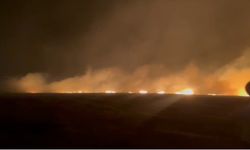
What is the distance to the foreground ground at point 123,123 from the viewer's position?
11.5 ft

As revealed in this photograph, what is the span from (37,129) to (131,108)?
124 cm

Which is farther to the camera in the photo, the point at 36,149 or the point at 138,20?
the point at 138,20

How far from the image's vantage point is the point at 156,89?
723 cm

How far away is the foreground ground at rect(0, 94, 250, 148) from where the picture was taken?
349cm

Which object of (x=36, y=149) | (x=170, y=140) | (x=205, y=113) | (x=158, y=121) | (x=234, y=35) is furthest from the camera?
(x=234, y=35)

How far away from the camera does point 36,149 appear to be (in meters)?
3.34

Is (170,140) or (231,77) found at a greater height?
(231,77)

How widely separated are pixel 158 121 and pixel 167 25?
346 centimetres

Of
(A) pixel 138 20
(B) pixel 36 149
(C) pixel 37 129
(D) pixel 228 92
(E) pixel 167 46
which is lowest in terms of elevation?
(B) pixel 36 149

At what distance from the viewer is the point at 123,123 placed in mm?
3904

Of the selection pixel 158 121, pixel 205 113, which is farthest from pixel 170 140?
pixel 205 113

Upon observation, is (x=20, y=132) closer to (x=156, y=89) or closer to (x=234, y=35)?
(x=156, y=89)

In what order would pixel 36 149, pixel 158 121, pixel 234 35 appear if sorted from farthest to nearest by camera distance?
pixel 234 35 → pixel 158 121 → pixel 36 149

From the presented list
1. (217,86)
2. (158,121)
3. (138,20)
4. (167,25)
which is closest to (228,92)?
(217,86)
